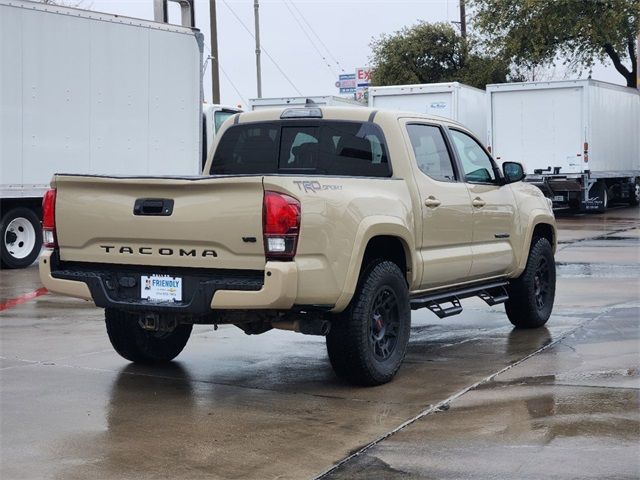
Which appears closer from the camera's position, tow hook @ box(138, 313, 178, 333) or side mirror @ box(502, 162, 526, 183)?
tow hook @ box(138, 313, 178, 333)

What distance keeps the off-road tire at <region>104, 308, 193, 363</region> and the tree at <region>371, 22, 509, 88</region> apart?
37.3 m

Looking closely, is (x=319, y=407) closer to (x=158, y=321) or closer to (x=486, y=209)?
(x=158, y=321)

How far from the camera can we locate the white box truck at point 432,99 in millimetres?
27766

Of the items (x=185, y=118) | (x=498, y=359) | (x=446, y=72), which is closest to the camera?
(x=498, y=359)

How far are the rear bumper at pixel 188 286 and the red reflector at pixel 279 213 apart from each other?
0.21 metres

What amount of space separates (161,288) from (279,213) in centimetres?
102

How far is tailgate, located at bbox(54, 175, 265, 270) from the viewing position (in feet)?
22.3

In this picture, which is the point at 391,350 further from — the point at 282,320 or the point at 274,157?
the point at 274,157

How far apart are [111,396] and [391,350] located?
198cm

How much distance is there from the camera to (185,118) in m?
17.9

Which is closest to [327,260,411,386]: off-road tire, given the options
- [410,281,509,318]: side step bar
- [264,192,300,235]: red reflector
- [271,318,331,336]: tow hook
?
[271,318,331,336]: tow hook

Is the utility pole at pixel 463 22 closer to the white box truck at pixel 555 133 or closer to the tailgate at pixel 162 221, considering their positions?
the white box truck at pixel 555 133

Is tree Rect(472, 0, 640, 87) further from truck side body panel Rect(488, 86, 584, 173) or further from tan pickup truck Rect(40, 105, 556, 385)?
tan pickup truck Rect(40, 105, 556, 385)

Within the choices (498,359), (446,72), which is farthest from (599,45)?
(498,359)
